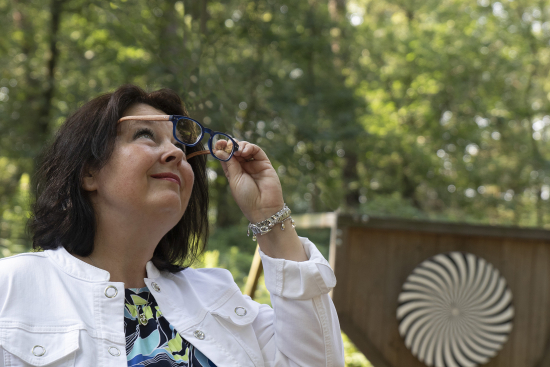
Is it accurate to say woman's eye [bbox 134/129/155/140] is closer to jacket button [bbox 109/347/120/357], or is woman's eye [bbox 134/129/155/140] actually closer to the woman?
the woman

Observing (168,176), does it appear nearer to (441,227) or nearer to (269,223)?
(269,223)

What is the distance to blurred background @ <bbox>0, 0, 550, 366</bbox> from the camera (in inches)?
344

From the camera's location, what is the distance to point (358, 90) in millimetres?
11594

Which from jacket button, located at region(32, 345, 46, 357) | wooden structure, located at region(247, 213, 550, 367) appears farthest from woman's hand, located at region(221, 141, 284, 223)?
wooden structure, located at region(247, 213, 550, 367)

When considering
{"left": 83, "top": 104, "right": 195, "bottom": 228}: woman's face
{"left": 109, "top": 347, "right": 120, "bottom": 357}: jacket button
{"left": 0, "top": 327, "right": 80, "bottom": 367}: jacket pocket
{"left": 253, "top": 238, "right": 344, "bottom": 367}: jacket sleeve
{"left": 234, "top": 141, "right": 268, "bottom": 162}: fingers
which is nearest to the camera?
{"left": 0, "top": 327, "right": 80, "bottom": 367}: jacket pocket

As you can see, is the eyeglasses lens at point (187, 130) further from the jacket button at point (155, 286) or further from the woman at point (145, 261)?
the jacket button at point (155, 286)

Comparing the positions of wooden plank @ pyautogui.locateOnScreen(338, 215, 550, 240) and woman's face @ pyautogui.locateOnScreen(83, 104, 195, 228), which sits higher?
woman's face @ pyautogui.locateOnScreen(83, 104, 195, 228)

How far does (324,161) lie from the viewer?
8828 millimetres

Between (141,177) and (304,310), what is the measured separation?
0.60 meters

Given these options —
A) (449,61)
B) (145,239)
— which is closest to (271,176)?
(145,239)

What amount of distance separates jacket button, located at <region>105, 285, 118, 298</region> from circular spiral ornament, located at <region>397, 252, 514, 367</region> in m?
2.25

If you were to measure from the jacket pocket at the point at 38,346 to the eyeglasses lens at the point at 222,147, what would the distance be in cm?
66

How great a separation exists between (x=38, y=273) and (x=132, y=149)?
40 centimetres

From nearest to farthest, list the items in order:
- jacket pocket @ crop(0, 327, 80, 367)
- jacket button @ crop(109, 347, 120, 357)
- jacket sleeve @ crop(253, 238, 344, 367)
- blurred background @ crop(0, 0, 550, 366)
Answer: jacket pocket @ crop(0, 327, 80, 367)
jacket button @ crop(109, 347, 120, 357)
jacket sleeve @ crop(253, 238, 344, 367)
blurred background @ crop(0, 0, 550, 366)
